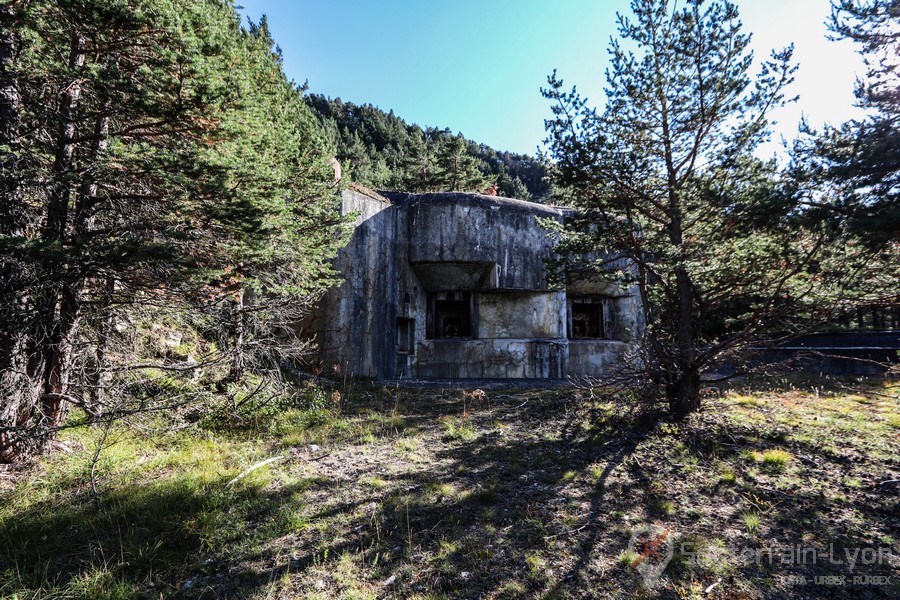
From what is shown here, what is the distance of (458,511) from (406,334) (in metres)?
7.34

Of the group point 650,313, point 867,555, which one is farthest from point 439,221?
point 867,555

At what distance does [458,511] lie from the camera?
3.36 metres

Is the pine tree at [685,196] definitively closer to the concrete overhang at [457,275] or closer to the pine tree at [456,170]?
the concrete overhang at [457,275]

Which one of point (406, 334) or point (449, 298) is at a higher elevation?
point (449, 298)

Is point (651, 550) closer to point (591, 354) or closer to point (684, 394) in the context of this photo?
point (684, 394)

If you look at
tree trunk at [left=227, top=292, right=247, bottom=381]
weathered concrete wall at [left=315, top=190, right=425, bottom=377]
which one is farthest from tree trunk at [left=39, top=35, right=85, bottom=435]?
weathered concrete wall at [left=315, top=190, right=425, bottom=377]

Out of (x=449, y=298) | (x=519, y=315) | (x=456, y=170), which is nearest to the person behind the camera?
(x=519, y=315)

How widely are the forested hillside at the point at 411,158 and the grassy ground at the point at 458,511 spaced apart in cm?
375

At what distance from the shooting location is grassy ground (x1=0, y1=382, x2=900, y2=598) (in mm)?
Answer: 2504

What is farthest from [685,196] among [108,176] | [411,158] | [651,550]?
[411,158]

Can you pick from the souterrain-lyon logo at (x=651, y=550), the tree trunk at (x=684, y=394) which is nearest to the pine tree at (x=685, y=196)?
the tree trunk at (x=684, y=394)

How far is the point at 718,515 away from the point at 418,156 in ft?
79.8

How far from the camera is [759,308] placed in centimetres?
469

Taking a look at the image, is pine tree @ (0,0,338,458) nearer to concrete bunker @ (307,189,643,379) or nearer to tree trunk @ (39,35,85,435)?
tree trunk @ (39,35,85,435)
